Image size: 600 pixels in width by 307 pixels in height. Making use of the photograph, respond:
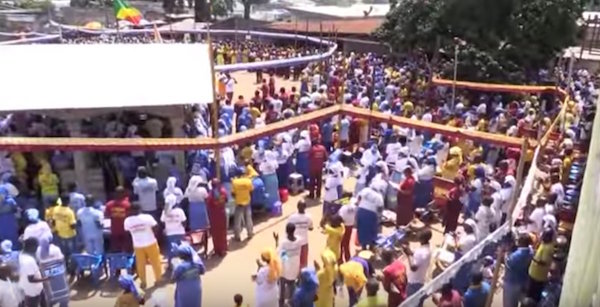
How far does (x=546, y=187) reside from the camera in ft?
28.3

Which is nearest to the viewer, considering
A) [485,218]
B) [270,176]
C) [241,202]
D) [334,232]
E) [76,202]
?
[334,232]

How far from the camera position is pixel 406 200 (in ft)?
29.4

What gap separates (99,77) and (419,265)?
684 centimetres

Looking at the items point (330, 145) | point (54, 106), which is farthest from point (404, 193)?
point (54, 106)

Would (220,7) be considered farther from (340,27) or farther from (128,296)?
(128,296)

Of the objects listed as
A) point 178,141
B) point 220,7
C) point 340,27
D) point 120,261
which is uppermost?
point 220,7

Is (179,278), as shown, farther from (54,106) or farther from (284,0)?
(284,0)

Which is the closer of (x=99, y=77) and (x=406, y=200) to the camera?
(x=406, y=200)

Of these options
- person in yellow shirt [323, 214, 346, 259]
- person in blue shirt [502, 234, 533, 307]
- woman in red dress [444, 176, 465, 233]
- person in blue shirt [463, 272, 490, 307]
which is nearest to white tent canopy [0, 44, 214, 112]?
person in yellow shirt [323, 214, 346, 259]

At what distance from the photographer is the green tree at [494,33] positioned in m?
17.5

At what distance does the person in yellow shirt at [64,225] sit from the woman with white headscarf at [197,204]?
1484mm

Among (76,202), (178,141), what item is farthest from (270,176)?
(76,202)

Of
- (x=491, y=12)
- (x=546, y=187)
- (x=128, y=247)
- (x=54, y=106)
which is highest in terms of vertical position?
(x=491, y=12)

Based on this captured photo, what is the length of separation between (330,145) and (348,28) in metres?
18.4
